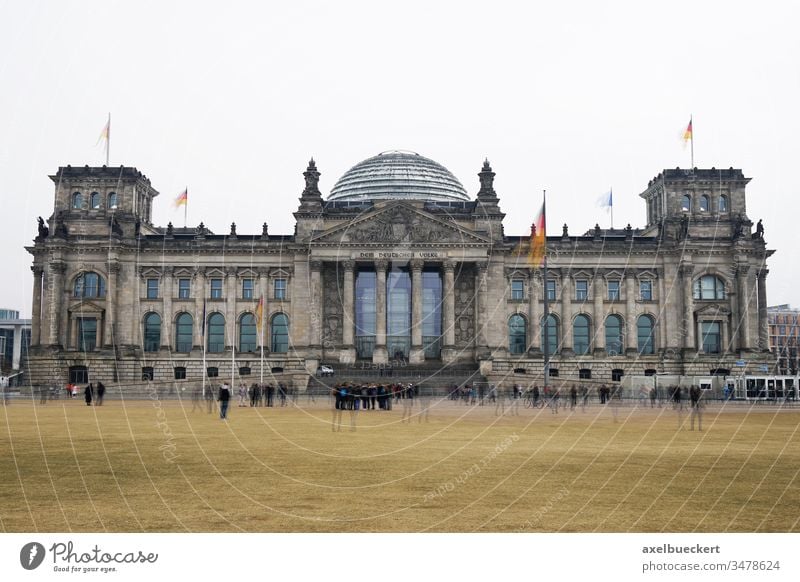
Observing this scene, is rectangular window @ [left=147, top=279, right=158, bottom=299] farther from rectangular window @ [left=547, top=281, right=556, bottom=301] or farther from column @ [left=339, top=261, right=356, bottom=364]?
rectangular window @ [left=547, top=281, right=556, bottom=301]

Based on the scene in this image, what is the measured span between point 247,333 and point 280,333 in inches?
132

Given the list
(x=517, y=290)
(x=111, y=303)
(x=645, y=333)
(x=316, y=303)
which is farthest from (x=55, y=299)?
(x=645, y=333)

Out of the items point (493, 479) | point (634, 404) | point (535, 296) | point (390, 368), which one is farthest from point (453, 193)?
point (493, 479)

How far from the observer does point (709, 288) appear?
88.1 metres

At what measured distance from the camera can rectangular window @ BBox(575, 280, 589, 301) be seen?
292 ft

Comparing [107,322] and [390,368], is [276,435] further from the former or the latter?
[107,322]

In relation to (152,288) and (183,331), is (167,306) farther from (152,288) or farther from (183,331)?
(183,331)

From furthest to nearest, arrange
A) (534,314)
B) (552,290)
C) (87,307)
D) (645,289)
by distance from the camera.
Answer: (645,289) → (552,290) → (534,314) → (87,307)

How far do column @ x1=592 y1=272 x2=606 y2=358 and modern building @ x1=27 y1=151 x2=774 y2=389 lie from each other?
5.4 inches

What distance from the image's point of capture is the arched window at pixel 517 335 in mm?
88188

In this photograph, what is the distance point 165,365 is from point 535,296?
36.3 meters

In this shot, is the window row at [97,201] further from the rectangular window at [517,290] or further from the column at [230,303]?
the rectangular window at [517,290]

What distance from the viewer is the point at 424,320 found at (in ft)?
291
